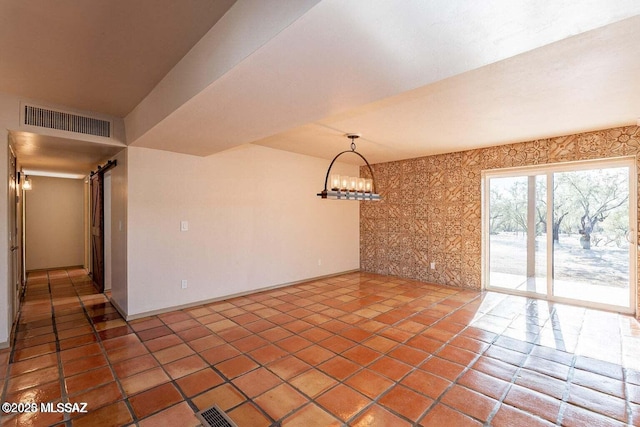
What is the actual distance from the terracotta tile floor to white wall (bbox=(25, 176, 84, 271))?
137 inches

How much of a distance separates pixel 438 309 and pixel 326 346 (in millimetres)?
2000

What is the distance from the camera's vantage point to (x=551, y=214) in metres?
4.70

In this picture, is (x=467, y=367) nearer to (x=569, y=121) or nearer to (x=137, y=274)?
(x=569, y=121)

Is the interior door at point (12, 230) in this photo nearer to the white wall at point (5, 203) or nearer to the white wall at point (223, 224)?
the white wall at point (5, 203)

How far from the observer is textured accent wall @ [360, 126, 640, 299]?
4.62 metres

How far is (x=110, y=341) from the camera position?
3.18 metres

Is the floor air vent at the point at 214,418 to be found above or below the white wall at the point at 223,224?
below

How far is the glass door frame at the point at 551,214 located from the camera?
158 inches

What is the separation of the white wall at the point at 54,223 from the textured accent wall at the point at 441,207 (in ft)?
23.7

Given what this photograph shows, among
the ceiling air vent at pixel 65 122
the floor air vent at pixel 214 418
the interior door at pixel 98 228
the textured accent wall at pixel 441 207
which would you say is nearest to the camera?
the floor air vent at pixel 214 418

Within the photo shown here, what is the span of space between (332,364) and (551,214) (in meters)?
4.28

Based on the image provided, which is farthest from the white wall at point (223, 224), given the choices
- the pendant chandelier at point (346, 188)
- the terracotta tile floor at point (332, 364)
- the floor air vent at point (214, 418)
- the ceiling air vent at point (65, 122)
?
the floor air vent at point (214, 418)

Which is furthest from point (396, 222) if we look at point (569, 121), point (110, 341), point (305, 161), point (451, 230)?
point (110, 341)

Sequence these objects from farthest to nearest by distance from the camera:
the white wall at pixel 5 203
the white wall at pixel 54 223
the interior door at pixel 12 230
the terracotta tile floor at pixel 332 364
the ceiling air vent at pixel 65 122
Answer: the white wall at pixel 54 223
the interior door at pixel 12 230
the ceiling air vent at pixel 65 122
the white wall at pixel 5 203
the terracotta tile floor at pixel 332 364
